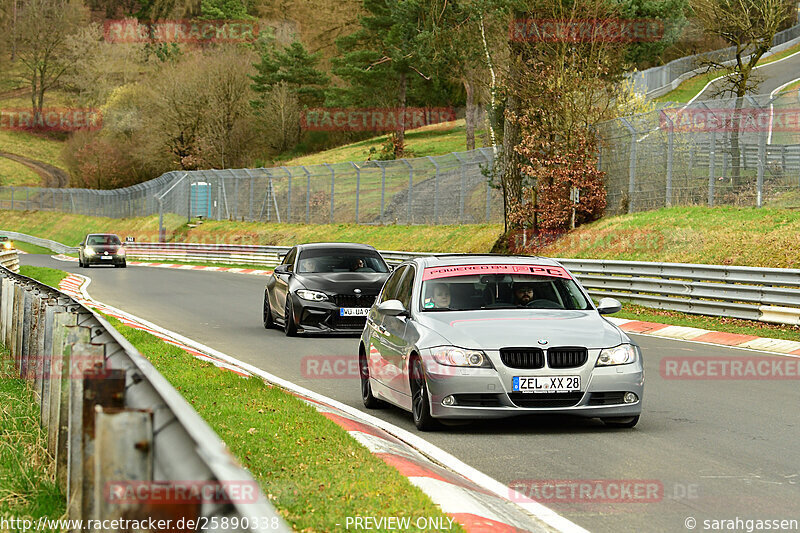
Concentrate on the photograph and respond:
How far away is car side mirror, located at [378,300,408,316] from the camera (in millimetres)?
10172

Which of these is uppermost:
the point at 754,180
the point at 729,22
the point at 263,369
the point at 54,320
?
the point at 729,22

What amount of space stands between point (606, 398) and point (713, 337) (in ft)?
30.9

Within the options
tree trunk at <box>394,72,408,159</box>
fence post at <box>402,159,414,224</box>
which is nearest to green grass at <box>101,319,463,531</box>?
fence post at <box>402,159,414,224</box>

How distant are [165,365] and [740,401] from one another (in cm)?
618

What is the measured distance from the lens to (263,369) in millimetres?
13930

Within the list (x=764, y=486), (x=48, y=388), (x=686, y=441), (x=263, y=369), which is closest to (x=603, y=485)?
(x=764, y=486)

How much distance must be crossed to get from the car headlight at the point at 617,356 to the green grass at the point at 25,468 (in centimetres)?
443

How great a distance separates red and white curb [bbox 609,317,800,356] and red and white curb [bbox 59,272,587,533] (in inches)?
315

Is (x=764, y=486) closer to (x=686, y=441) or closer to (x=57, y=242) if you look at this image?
(x=686, y=441)

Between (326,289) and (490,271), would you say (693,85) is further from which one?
(490,271)

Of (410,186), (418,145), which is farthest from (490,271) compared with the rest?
(418,145)

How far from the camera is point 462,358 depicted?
9109 mm

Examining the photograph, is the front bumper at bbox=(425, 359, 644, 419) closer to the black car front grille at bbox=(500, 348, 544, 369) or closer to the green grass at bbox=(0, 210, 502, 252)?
the black car front grille at bbox=(500, 348, 544, 369)
